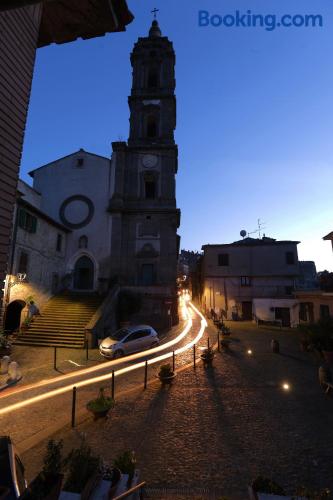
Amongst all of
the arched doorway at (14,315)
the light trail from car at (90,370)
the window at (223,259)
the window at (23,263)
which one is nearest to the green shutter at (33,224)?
the window at (23,263)

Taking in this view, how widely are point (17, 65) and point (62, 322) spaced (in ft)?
54.5

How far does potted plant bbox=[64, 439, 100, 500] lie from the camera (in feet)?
12.8

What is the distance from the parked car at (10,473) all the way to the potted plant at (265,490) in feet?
11.0

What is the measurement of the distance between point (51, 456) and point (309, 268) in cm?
9431

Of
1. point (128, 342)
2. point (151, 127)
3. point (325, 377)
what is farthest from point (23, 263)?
point (151, 127)

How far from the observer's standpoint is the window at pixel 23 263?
18.9 meters

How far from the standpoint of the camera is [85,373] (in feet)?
39.9

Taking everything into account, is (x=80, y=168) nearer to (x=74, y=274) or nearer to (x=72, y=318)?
(x=74, y=274)

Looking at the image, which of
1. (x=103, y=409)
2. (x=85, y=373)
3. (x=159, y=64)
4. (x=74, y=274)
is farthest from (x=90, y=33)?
(x=159, y=64)

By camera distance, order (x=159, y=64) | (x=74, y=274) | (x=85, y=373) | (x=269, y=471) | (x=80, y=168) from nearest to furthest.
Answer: (x=269, y=471) → (x=85, y=373) → (x=74, y=274) → (x=80, y=168) → (x=159, y=64)

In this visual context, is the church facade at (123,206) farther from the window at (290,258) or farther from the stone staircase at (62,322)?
the window at (290,258)

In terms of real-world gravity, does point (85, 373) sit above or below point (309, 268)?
below

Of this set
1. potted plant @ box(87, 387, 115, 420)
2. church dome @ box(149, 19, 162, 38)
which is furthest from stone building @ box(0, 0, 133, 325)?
church dome @ box(149, 19, 162, 38)

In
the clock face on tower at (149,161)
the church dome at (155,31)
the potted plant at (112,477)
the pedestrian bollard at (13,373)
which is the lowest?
the pedestrian bollard at (13,373)
